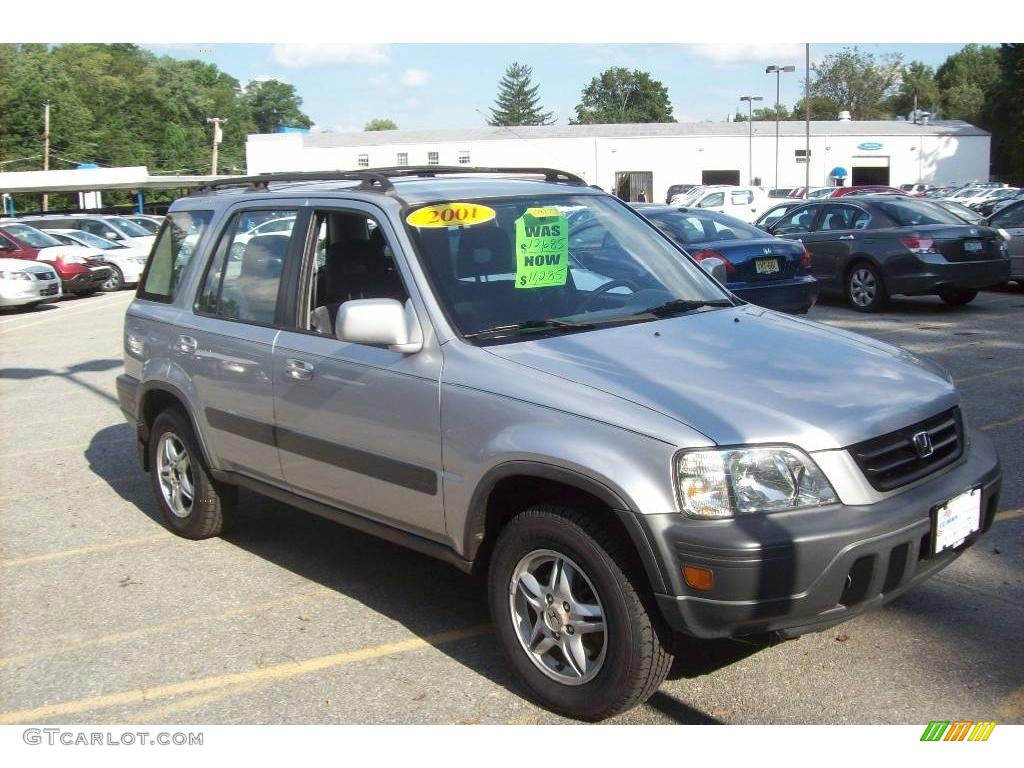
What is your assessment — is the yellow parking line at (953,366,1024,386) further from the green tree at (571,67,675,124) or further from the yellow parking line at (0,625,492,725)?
the green tree at (571,67,675,124)

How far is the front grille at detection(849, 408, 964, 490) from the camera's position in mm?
3480

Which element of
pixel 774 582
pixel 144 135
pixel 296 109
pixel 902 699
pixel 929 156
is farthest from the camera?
pixel 296 109

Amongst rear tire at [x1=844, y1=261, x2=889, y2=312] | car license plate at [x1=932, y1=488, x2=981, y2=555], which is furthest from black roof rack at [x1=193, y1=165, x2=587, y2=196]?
rear tire at [x1=844, y1=261, x2=889, y2=312]

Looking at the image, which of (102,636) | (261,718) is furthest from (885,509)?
(102,636)

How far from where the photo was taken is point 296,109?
472ft

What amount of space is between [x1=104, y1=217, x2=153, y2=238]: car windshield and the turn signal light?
26.0 m

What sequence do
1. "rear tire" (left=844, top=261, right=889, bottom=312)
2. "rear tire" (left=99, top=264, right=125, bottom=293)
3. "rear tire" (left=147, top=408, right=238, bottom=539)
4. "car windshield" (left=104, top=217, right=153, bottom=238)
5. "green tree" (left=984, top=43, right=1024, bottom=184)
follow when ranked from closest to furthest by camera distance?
"rear tire" (left=147, top=408, right=238, bottom=539) → "rear tire" (left=844, top=261, right=889, bottom=312) → "rear tire" (left=99, top=264, right=125, bottom=293) → "car windshield" (left=104, top=217, right=153, bottom=238) → "green tree" (left=984, top=43, right=1024, bottom=184)

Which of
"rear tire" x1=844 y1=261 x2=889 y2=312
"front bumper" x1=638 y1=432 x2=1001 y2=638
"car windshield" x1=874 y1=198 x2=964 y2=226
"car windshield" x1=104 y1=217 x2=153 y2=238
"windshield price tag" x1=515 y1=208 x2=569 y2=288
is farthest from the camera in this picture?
"car windshield" x1=104 y1=217 x2=153 y2=238

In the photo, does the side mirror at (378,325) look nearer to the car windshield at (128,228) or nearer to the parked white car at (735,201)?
the car windshield at (128,228)

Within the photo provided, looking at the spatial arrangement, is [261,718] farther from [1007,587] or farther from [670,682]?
[1007,587]

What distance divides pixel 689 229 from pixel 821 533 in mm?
10324

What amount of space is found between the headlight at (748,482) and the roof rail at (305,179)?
2.08 meters

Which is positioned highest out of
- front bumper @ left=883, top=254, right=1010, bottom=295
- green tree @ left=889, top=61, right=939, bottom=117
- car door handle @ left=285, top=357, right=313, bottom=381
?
green tree @ left=889, top=61, right=939, bottom=117

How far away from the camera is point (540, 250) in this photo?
453 centimetres
